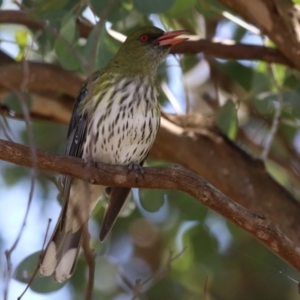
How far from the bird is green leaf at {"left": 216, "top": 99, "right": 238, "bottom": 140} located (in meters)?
0.47

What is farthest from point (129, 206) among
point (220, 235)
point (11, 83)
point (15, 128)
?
point (15, 128)

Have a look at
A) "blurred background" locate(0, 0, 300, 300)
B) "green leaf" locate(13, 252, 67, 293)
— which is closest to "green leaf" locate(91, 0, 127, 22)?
"blurred background" locate(0, 0, 300, 300)

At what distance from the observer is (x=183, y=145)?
15.4 feet

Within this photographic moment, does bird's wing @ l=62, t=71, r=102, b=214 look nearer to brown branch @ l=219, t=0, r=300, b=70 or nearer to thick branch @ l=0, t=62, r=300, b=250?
thick branch @ l=0, t=62, r=300, b=250

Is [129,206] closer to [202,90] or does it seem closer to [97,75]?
[97,75]

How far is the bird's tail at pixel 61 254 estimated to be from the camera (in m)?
4.17

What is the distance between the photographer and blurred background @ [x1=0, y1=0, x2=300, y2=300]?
14.5 ft

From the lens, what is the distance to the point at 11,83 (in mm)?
4965

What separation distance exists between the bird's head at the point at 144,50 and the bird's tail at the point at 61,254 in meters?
0.99

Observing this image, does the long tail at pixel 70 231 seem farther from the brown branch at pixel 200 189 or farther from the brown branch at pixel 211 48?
the brown branch at pixel 211 48

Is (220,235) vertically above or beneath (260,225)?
beneath

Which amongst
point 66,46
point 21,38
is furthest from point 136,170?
point 21,38

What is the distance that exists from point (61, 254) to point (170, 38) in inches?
54.7

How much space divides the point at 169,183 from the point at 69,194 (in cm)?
95
